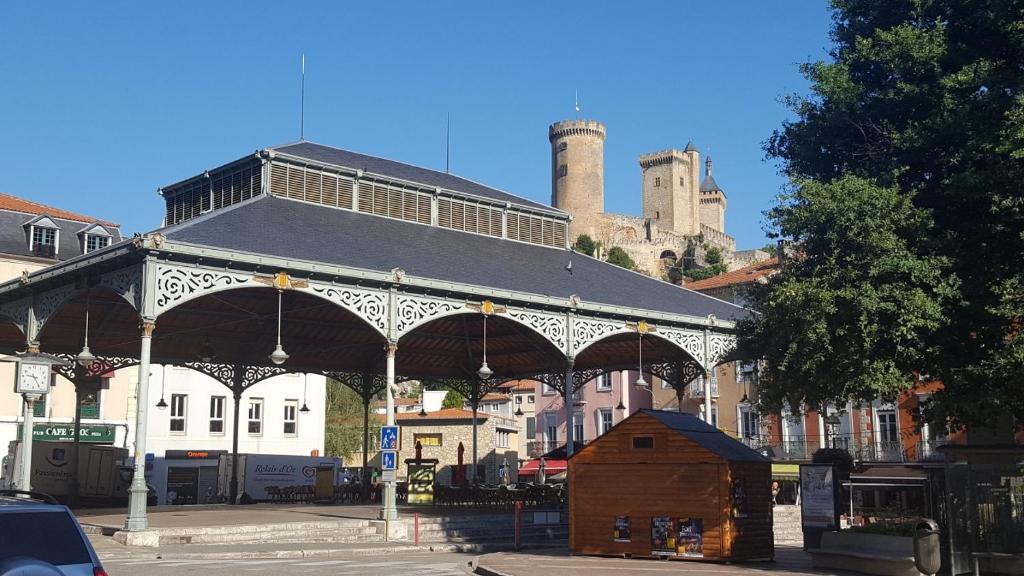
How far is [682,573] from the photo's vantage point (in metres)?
18.2

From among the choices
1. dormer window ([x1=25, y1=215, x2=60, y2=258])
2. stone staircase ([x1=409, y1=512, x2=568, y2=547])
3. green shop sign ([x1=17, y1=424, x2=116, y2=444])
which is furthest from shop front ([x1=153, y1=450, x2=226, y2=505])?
stone staircase ([x1=409, y1=512, x2=568, y2=547])

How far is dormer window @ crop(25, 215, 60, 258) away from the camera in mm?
48500

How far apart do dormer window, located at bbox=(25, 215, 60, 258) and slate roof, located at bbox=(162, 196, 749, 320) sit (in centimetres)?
2346

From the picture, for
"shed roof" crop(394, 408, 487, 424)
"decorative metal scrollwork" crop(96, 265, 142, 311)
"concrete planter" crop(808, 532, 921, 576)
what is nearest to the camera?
"concrete planter" crop(808, 532, 921, 576)

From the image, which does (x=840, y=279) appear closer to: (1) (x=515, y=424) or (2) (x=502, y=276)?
(2) (x=502, y=276)

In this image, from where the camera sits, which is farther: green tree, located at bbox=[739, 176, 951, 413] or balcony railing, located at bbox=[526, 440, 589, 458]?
balcony railing, located at bbox=[526, 440, 589, 458]

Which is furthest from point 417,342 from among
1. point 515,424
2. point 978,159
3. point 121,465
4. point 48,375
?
point 515,424

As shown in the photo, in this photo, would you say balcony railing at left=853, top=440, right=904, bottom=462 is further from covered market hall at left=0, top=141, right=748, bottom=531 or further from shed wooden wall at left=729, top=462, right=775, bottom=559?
shed wooden wall at left=729, top=462, right=775, bottom=559

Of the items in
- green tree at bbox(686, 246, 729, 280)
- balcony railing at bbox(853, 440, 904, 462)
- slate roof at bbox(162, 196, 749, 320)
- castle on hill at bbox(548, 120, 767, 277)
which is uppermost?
castle on hill at bbox(548, 120, 767, 277)

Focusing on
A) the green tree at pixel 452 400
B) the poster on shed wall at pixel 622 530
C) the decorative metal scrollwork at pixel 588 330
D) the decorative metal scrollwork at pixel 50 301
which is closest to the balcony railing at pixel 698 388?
the decorative metal scrollwork at pixel 588 330

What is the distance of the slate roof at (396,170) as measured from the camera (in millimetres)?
32500

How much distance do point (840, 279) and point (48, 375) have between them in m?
14.1

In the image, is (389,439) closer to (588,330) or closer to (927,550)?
(588,330)

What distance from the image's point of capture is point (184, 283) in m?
23.1
